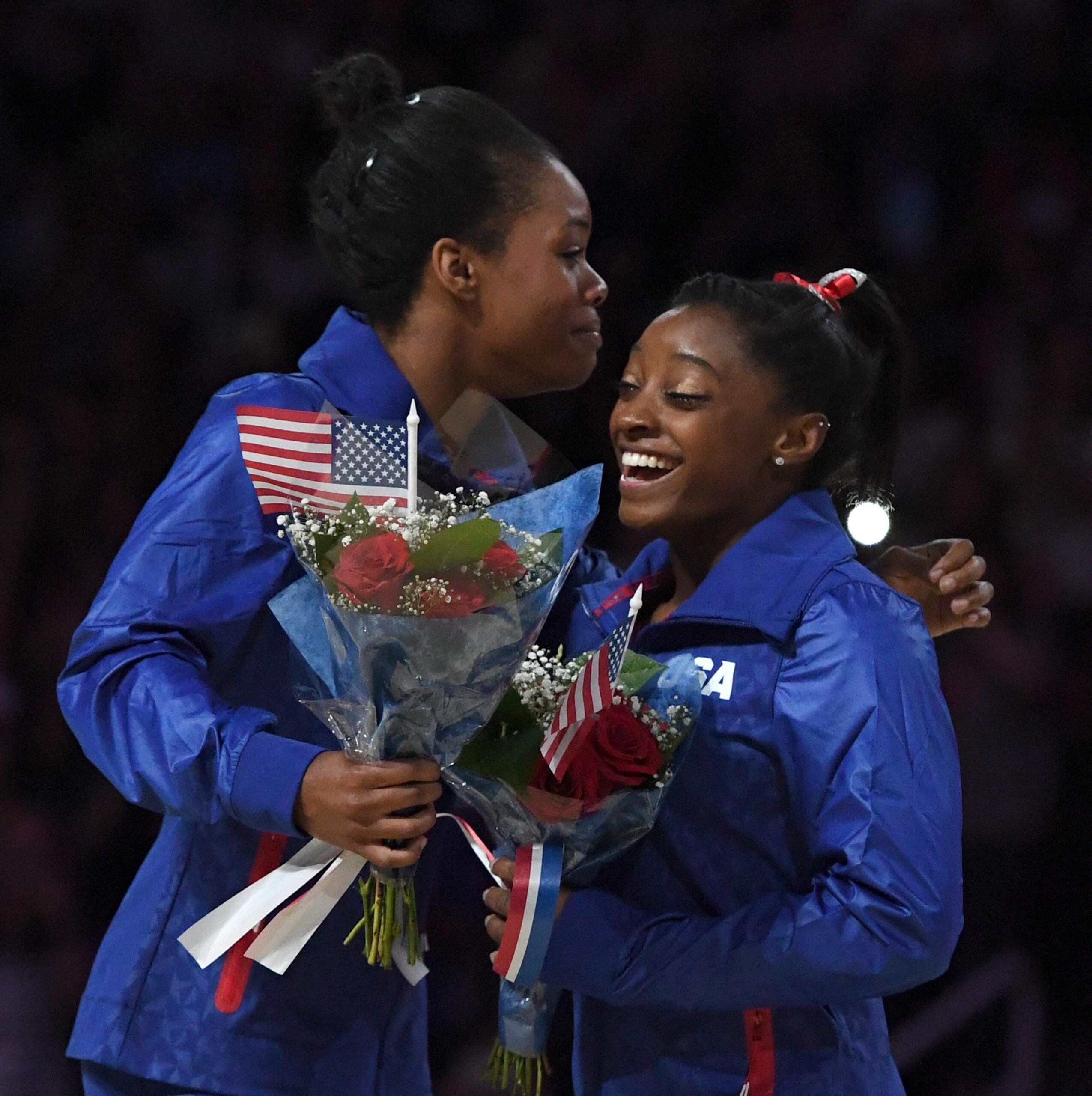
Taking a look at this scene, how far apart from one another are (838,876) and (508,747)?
37 centimetres

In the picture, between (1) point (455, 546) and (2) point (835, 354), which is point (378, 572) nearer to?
(1) point (455, 546)

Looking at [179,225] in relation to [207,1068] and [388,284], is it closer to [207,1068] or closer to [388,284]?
[388,284]

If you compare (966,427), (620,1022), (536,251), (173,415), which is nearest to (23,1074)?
(173,415)

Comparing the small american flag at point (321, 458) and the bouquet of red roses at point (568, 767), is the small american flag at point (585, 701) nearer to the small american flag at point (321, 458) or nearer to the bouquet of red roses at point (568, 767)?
the bouquet of red roses at point (568, 767)

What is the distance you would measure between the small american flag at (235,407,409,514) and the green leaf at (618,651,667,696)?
1.00 ft

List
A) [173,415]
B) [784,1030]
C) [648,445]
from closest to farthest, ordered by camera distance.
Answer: [784,1030], [648,445], [173,415]

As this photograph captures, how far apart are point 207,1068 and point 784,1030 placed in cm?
67

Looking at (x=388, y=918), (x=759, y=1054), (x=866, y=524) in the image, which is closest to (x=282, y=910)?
(x=388, y=918)

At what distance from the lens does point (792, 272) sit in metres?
3.86

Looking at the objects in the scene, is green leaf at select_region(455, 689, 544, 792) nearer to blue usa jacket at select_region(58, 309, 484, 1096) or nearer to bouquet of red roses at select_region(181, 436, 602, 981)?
bouquet of red roses at select_region(181, 436, 602, 981)

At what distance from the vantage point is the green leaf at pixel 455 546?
4.80ft

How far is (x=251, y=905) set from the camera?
5.60 feet

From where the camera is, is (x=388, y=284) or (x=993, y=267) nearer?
(x=388, y=284)

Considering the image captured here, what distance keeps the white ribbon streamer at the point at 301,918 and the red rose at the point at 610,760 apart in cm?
29
